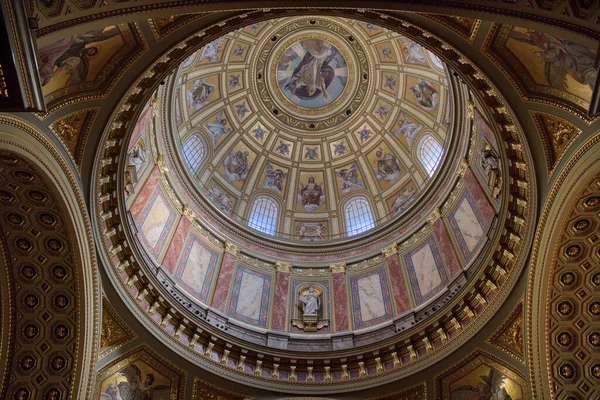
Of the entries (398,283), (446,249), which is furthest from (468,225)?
(398,283)

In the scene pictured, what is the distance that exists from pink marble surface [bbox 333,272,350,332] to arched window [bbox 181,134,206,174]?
9.45 metres

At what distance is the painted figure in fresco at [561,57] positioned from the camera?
1272cm

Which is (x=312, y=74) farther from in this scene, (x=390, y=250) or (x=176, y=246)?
(x=176, y=246)

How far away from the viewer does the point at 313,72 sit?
115 feet

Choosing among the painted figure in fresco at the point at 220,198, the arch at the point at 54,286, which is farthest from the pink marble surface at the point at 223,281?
the arch at the point at 54,286

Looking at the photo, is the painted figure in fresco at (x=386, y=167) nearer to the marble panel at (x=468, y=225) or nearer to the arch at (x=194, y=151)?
the marble panel at (x=468, y=225)

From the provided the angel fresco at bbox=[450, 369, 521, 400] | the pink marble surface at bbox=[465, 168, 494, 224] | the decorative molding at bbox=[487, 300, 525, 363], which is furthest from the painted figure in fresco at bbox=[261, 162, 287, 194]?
the decorative molding at bbox=[487, 300, 525, 363]

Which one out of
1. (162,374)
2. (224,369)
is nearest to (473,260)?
(224,369)

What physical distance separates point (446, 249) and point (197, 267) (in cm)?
1103

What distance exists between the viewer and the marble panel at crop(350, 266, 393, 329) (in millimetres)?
24594

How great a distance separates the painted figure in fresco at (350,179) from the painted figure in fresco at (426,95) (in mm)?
5563

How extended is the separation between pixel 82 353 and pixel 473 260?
1445cm

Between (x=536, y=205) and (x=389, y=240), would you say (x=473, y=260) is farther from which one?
(x=389, y=240)

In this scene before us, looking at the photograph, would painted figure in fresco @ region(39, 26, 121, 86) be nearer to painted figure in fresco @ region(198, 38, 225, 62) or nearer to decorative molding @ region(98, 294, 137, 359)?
decorative molding @ region(98, 294, 137, 359)
